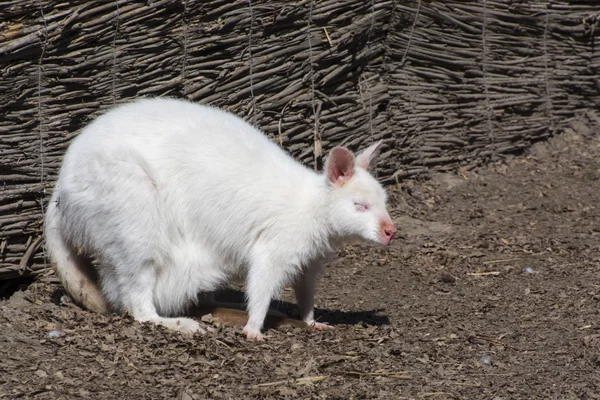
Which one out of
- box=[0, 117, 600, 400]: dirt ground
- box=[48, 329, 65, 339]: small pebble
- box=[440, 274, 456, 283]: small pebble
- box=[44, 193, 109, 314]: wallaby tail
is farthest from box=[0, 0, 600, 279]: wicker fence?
box=[440, 274, 456, 283]: small pebble

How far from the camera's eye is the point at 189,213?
509 cm

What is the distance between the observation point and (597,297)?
575 cm

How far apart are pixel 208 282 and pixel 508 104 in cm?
443

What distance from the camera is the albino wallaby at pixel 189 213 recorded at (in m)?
4.89

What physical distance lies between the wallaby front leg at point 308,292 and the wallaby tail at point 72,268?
46.8 inches

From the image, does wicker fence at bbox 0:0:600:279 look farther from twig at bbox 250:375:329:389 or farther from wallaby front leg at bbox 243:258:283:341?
twig at bbox 250:375:329:389

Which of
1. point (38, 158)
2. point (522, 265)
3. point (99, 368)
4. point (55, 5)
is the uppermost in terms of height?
point (55, 5)

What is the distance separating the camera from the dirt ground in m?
4.23

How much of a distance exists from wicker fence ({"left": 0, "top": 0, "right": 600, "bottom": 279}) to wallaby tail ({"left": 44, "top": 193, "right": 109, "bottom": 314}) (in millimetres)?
540

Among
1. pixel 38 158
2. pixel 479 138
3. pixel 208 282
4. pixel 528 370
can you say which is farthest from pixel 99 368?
pixel 479 138

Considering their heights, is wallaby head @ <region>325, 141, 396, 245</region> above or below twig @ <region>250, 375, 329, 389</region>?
above

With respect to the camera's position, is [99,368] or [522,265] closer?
[99,368]

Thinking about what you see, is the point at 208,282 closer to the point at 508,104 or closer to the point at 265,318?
the point at 265,318

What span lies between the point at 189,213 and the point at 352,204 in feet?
3.16
